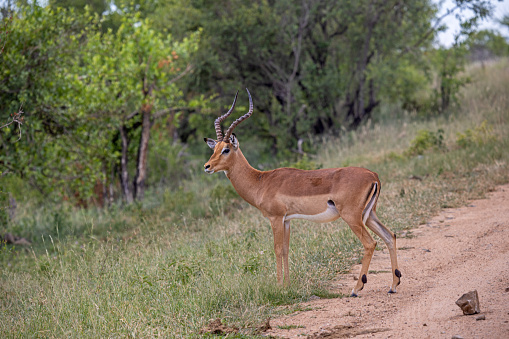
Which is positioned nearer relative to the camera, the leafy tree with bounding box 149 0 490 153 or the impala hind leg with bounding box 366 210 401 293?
the impala hind leg with bounding box 366 210 401 293

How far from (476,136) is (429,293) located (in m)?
9.27

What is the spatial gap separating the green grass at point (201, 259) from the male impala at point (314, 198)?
Result: 0.65 metres

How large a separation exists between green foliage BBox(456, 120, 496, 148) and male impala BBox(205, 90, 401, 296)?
28.2ft

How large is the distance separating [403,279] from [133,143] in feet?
36.7

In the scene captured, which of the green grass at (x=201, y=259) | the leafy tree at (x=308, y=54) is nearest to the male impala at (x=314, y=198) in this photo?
the green grass at (x=201, y=259)

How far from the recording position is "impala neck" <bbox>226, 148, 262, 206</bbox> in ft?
22.0

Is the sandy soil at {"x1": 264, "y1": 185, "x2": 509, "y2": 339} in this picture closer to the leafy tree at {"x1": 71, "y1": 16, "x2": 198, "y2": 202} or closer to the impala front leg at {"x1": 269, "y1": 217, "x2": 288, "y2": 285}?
the impala front leg at {"x1": 269, "y1": 217, "x2": 288, "y2": 285}

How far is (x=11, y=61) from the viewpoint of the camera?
34.4 ft

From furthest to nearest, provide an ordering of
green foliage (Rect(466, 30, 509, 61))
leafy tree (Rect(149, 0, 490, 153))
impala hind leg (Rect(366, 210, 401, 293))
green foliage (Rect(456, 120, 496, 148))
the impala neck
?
green foliage (Rect(466, 30, 509, 61)), leafy tree (Rect(149, 0, 490, 153)), green foliage (Rect(456, 120, 496, 148)), the impala neck, impala hind leg (Rect(366, 210, 401, 293))

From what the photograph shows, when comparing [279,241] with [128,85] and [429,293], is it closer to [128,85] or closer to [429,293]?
[429,293]

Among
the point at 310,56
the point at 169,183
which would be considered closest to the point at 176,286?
the point at 169,183

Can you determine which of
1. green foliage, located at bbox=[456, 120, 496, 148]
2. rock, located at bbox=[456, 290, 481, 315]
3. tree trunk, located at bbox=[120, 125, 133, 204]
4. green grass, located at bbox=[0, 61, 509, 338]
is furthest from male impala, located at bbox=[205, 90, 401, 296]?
tree trunk, located at bbox=[120, 125, 133, 204]

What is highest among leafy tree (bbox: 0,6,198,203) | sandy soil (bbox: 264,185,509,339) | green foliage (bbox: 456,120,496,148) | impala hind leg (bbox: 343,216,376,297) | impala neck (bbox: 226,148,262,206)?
leafy tree (bbox: 0,6,198,203)

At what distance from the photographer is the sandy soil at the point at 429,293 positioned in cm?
464
